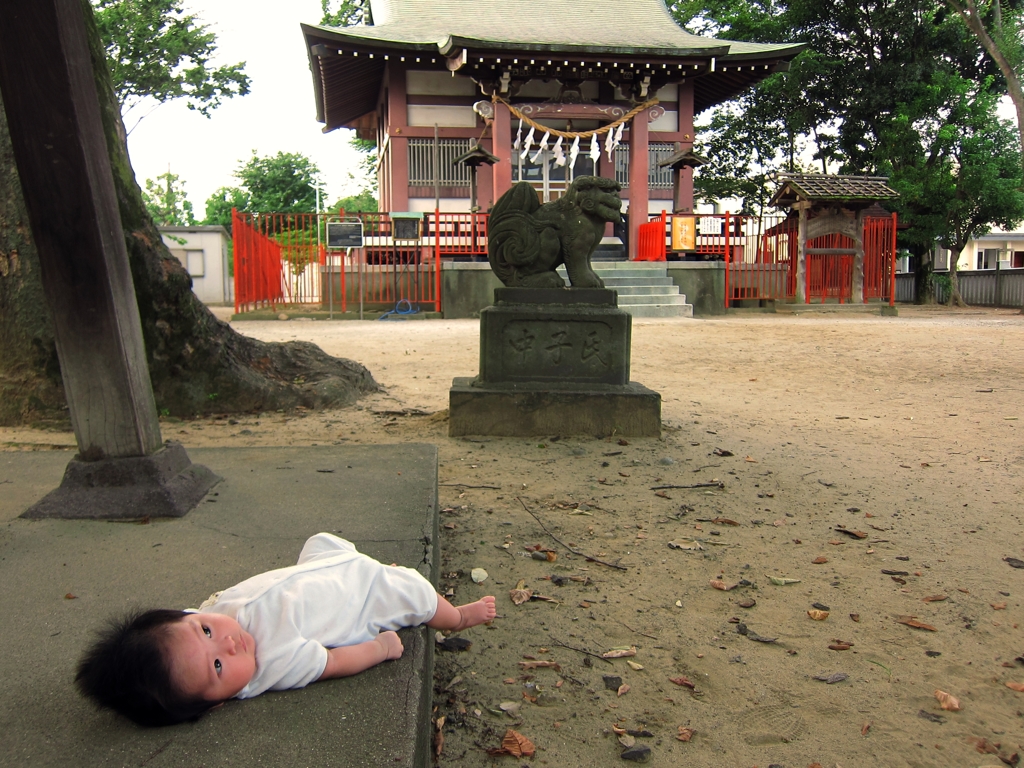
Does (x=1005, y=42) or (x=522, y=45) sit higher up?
(x=1005, y=42)

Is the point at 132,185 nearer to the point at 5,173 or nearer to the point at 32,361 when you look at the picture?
the point at 5,173

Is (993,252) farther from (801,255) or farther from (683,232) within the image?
(683,232)

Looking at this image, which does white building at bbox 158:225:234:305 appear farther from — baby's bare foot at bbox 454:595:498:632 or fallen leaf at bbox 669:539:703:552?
baby's bare foot at bbox 454:595:498:632

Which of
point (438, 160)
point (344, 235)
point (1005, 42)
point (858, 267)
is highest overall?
point (1005, 42)

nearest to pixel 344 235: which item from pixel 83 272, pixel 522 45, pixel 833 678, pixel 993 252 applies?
pixel 522 45

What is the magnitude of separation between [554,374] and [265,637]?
382 centimetres

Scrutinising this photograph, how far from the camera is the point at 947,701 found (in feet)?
6.93

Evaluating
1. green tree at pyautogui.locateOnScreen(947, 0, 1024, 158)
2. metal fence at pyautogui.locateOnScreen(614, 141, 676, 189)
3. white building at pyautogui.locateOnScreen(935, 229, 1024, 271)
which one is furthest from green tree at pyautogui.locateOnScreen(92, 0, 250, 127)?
white building at pyautogui.locateOnScreen(935, 229, 1024, 271)

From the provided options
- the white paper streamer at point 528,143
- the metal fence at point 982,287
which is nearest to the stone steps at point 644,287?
the white paper streamer at point 528,143

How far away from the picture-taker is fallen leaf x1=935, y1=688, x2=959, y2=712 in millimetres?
2092

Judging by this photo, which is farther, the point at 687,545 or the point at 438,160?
the point at 438,160

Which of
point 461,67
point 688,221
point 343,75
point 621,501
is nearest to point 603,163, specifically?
point 688,221

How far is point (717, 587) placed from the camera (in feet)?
9.41

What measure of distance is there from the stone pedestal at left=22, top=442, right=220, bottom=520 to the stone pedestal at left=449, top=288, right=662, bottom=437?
2477mm
